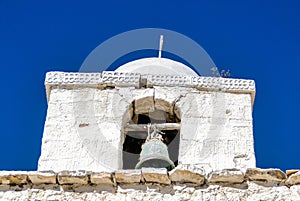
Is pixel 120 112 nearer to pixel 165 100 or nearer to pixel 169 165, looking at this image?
pixel 165 100

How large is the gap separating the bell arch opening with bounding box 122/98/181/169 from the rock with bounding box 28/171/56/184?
8.58 feet

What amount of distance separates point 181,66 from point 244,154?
1694 mm

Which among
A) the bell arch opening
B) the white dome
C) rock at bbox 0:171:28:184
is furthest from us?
the white dome

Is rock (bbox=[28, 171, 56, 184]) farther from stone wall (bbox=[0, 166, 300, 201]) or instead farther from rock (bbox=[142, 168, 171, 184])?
rock (bbox=[142, 168, 171, 184])

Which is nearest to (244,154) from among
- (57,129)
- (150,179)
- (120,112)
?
(120,112)

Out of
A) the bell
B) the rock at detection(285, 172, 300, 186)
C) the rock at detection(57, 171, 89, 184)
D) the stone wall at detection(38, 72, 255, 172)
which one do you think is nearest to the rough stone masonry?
the stone wall at detection(38, 72, 255, 172)

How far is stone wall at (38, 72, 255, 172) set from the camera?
805 centimetres

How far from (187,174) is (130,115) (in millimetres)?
3042

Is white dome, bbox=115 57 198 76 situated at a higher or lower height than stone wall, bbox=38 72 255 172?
higher

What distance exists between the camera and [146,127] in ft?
27.9

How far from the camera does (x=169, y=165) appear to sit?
7113 millimetres

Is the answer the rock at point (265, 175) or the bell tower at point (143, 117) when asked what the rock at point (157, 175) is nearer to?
the rock at point (265, 175)

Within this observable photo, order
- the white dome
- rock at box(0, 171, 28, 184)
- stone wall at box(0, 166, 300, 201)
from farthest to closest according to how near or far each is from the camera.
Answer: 1. the white dome
2. rock at box(0, 171, 28, 184)
3. stone wall at box(0, 166, 300, 201)

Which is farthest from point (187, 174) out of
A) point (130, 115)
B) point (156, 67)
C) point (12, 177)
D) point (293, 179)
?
point (156, 67)
